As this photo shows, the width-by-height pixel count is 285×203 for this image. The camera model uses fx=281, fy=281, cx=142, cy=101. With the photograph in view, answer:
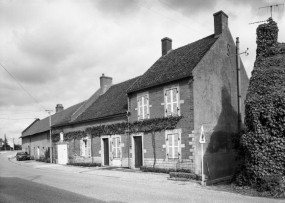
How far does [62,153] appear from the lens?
29.4 meters

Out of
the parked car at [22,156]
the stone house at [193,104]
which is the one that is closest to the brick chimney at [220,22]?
the stone house at [193,104]

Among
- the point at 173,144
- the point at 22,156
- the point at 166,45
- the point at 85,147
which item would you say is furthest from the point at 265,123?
the point at 22,156

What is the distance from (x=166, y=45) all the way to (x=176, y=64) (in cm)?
486

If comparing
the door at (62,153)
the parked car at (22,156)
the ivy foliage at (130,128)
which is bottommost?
the parked car at (22,156)

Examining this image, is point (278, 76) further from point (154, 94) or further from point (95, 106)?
point (95, 106)

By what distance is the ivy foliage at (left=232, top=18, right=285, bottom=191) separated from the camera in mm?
11547

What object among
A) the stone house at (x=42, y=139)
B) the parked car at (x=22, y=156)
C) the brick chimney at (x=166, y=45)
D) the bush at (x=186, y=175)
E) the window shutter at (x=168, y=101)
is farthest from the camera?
the parked car at (x=22, y=156)

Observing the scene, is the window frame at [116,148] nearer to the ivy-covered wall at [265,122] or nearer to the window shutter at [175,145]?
the window shutter at [175,145]

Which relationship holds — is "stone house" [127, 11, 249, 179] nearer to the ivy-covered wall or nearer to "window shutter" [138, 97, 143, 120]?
"window shutter" [138, 97, 143, 120]

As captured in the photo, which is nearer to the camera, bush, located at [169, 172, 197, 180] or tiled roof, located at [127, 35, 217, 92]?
bush, located at [169, 172, 197, 180]

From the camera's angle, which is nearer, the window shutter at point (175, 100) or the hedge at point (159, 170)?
the hedge at point (159, 170)

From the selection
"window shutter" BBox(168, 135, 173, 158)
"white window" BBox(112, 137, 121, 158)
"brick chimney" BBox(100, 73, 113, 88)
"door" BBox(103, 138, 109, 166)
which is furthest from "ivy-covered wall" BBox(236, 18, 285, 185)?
"brick chimney" BBox(100, 73, 113, 88)

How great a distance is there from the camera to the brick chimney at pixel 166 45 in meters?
24.2

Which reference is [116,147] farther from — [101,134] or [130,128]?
[130,128]
